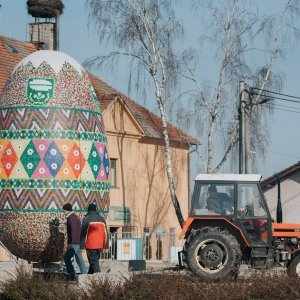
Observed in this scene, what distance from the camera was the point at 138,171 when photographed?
43125 millimetres

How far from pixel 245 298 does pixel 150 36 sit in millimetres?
25502

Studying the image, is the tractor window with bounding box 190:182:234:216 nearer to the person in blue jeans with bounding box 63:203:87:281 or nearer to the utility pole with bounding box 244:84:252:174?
the person in blue jeans with bounding box 63:203:87:281

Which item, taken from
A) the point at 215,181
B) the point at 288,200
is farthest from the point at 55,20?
the point at 215,181

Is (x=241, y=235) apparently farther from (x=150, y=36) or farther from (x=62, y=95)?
(x=150, y=36)

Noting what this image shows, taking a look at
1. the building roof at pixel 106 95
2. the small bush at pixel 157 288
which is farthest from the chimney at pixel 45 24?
the small bush at pixel 157 288

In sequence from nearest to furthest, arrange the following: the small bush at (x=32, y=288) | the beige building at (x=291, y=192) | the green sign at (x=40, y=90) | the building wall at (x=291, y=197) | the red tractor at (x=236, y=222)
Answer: the small bush at (x=32, y=288) < the green sign at (x=40, y=90) < the red tractor at (x=236, y=222) < the beige building at (x=291, y=192) < the building wall at (x=291, y=197)

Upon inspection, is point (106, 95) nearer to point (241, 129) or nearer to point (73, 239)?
point (241, 129)

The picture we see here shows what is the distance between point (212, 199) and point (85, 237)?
173 inches

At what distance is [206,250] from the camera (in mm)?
19891

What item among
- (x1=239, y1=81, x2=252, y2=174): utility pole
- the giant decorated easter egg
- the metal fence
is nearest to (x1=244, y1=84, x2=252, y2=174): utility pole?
(x1=239, y1=81, x2=252, y2=174): utility pole

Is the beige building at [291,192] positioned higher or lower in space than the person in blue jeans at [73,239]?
higher

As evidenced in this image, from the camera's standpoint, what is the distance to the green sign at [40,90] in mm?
17812

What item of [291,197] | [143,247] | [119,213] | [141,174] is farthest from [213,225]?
[291,197]

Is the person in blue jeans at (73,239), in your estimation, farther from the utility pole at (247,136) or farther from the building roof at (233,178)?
the utility pole at (247,136)
